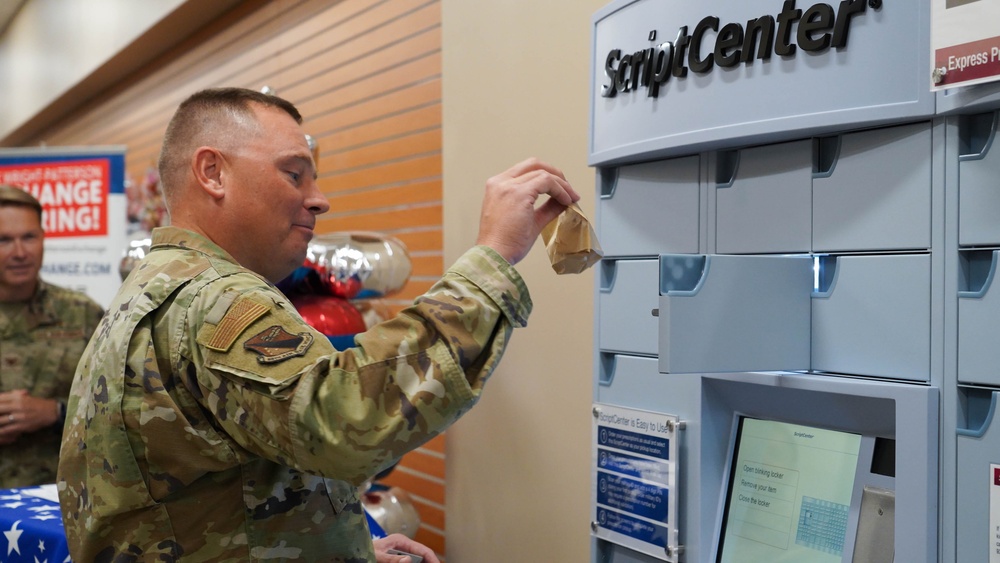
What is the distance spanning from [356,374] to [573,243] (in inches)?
19.2

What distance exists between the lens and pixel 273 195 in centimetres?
134

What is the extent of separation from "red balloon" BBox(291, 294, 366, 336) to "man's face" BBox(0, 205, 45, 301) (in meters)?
0.96

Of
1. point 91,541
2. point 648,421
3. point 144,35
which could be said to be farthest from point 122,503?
point 144,35

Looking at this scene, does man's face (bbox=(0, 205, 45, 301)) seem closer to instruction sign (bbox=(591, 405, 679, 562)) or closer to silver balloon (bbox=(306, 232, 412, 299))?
silver balloon (bbox=(306, 232, 412, 299))

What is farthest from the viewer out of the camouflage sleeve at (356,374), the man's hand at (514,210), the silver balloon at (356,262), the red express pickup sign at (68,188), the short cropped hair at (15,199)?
the red express pickup sign at (68,188)

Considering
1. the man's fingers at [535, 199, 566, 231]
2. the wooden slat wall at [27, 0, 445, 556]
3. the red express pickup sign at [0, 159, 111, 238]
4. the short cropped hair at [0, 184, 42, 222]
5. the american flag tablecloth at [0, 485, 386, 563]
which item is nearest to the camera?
the man's fingers at [535, 199, 566, 231]

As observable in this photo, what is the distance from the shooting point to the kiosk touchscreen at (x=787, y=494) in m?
1.42

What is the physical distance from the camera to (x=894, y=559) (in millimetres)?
1274

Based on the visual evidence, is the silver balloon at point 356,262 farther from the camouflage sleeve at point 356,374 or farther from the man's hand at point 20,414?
the camouflage sleeve at point 356,374

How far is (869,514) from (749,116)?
0.68 meters

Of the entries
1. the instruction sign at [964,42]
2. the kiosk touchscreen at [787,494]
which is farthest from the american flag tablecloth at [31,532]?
the instruction sign at [964,42]

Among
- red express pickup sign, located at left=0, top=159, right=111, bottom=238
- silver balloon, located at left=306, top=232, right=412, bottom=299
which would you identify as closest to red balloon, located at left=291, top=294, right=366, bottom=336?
silver balloon, located at left=306, top=232, right=412, bottom=299

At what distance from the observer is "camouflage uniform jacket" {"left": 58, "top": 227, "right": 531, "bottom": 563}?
1051mm

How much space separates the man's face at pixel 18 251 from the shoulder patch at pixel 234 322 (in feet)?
7.80
